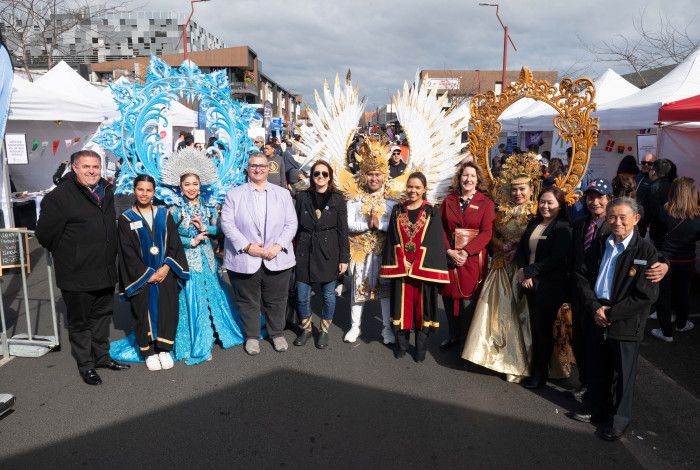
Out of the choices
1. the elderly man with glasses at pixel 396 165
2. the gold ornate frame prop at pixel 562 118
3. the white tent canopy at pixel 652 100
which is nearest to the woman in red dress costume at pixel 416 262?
the gold ornate frame prop at pixel 562 118

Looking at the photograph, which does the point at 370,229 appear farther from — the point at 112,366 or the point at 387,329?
the point at 112,366

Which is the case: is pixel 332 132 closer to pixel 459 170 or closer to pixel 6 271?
pixel 459 170

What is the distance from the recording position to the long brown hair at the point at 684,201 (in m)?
4.70

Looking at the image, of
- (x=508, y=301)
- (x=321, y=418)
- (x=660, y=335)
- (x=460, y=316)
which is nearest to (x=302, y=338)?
(x=321, y=418)

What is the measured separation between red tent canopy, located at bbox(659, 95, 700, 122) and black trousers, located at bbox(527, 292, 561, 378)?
12.6ft

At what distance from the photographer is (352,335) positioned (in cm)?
462

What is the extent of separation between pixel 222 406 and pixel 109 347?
1293 millimetres

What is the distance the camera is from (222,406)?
11.4ft

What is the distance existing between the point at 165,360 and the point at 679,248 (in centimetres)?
493

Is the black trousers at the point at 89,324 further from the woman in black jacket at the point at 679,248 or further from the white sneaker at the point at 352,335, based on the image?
the woman in black jacket at the point at 679,248

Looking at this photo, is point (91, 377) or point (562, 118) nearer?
point (91, 377)

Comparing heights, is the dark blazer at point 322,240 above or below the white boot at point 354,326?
above

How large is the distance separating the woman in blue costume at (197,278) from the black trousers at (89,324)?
0.57 metres

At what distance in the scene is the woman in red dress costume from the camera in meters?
3.98
